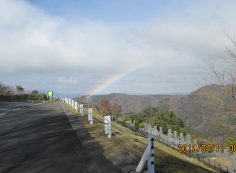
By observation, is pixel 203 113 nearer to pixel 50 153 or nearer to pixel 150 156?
pixel 50 153

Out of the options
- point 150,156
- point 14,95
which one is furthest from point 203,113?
point 150,156

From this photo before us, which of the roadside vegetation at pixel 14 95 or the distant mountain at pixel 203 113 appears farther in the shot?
the roadside vegetation at pixel 14 95

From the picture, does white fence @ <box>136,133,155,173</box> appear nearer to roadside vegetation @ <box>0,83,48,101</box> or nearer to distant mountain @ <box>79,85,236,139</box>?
distant mountain @ <box>79,85,236,139</box>

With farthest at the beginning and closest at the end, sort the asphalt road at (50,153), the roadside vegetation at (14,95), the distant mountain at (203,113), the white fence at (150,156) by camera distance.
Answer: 1. the roadside vegetation at (14,95)
2. the distant mountain at (203,113)
3. the asphalt road at (50,153)
4. the white fence at (150,156)

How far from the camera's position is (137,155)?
38.9 ft

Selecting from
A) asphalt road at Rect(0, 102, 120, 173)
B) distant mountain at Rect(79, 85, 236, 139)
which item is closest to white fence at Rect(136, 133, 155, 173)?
asphalt road at Rect(0, 102, 120, 173)

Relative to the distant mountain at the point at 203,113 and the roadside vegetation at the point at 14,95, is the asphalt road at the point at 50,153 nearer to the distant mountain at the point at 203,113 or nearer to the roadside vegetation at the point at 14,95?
the distant mountain at the point at 203,113

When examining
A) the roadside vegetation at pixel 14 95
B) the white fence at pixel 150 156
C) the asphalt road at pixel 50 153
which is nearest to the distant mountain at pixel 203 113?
the asphalt road at pixel 50 153

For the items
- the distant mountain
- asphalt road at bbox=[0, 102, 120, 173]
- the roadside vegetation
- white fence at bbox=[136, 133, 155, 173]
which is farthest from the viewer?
the roadside vegetation

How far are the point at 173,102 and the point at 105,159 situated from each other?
6962 inches

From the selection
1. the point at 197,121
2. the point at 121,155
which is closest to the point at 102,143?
the point at 121,155

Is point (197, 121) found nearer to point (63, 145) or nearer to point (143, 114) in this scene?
point (143, 114)

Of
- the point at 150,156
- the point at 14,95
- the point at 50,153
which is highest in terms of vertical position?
the point at 14,95

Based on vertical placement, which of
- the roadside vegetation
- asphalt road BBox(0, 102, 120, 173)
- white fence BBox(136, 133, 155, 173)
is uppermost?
the roadside vegetation
